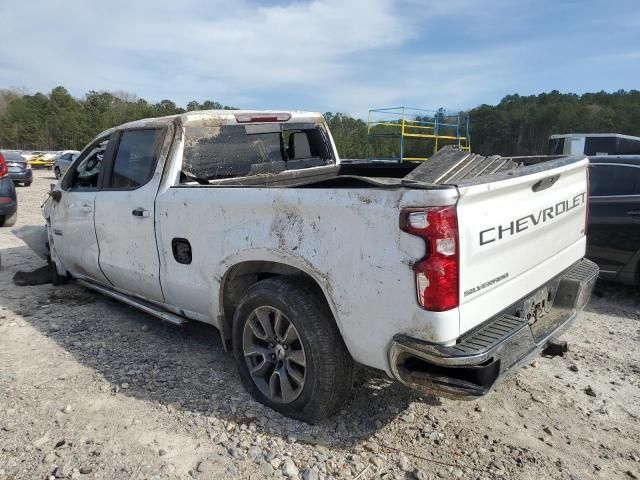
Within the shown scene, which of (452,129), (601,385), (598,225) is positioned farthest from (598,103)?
(601,385)

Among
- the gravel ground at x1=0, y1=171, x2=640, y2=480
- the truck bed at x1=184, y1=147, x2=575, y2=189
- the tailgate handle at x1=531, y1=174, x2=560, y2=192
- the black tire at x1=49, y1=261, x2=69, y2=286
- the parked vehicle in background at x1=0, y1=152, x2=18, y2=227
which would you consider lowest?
the gravel ground at x1=0, y1=171, x2=640, y2=480

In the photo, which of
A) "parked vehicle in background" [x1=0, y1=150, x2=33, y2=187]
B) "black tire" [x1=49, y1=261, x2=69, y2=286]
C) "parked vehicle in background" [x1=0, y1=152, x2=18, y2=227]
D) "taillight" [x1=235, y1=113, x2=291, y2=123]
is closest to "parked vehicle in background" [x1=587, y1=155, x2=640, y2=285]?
"taillight" [x1=235, y1=113, x2=291, y2=123]

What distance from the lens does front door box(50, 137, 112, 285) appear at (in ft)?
14.8

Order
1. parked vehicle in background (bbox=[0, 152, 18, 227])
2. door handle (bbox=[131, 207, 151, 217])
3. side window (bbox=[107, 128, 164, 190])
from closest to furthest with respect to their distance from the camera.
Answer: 1. door handle (bbox=[131, 207, 151, 217])
2. side window (bbox=[107, 128, 164, 190])
3. parked vehicle in background (bbox=[0, 152, 18, 227])

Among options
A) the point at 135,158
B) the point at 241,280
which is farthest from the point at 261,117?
the point at 241,280

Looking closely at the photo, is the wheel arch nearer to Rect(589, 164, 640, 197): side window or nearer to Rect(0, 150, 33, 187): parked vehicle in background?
Rect(589, 164, 640, 197): side window

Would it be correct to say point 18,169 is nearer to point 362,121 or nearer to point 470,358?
point 362,121

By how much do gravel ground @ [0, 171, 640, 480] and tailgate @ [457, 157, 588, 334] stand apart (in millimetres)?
861

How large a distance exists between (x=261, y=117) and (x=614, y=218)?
3.96m

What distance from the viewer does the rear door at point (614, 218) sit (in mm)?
5238

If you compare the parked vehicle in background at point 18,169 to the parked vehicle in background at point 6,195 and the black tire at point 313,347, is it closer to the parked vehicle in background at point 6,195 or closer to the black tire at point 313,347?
the parked vehicle in background at point 6,195

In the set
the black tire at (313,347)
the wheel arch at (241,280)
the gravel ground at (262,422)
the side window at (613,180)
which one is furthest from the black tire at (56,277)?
the side window at (613,180)

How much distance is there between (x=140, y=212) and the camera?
3.76 metres

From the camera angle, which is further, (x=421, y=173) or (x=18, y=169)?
(x=18, y=169)
